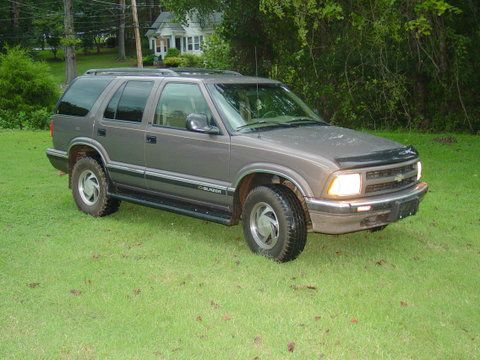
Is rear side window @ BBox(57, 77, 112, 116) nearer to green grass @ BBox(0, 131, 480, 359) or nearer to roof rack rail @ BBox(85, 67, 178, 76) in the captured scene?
roof rack rail @ BBox(85, 67, 178, 76)

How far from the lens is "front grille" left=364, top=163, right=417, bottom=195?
5.75 m

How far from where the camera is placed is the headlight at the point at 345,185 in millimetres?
5566

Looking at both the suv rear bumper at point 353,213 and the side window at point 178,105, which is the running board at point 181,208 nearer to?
the side window at point 178,105

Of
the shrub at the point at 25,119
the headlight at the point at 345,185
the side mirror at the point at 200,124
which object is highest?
the side mirror at the point at 200,124

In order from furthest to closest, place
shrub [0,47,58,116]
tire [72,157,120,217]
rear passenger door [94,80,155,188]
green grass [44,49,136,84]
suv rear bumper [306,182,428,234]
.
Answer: green grass [44,49,136,84] < shrub [0,47,58,116] < tire [72,157,120,217] < rear passenger door [94,80,155,188] < suv rear bumper [306,182,428,234]

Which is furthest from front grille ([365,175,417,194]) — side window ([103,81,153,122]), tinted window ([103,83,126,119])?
tinted window ([103,83,126,119])

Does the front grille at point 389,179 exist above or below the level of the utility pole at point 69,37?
below

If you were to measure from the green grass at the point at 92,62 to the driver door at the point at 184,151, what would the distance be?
179 ft

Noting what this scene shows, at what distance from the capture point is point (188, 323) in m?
4.62

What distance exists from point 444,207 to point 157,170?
3827 mm

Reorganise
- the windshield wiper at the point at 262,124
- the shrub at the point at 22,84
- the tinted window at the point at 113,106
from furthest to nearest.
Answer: the shrub at the point at 22,84 → the tinted window at the point at 113,106 → the windshield wiper at the point at 262,124

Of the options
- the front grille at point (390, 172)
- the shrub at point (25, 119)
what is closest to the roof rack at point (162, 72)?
the front grille at point (390, 172)

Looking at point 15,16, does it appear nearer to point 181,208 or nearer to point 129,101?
point 129,101

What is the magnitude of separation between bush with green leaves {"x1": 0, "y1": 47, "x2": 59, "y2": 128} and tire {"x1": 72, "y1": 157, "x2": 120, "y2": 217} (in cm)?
1500
